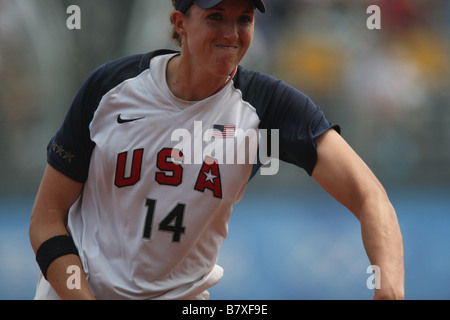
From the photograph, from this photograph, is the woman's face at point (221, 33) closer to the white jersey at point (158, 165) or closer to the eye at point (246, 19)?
the eye at point (246, 19)

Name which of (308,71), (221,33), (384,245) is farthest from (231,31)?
(308,71)

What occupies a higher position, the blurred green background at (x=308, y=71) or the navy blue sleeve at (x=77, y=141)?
the blurred green background at (x=308, y=71)

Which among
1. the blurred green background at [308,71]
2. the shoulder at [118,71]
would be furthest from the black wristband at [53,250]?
the blurred green background at [308,71]

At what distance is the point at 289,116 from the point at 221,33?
30cm

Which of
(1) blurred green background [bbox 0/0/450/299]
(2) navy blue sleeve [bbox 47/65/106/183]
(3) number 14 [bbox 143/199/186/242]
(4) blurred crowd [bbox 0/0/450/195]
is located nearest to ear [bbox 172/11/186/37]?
(2) navy blue sleeve [bbox 47/65/106/183]

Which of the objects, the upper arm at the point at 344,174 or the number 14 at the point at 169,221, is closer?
the upper arm at the point at 344,174

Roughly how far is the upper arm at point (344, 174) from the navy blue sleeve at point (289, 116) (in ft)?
0.08

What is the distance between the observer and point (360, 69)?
5.49 metres

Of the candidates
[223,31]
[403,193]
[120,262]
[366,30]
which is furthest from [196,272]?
[366,30]

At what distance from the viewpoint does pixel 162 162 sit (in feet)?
6.05

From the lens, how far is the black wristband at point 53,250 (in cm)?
182

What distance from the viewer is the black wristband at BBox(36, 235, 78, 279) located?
5.97 ft

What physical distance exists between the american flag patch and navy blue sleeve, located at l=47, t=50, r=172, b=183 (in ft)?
1.07

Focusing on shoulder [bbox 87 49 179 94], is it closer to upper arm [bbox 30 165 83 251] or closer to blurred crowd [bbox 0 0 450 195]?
upper arm [bbox 30 165 83 251]
